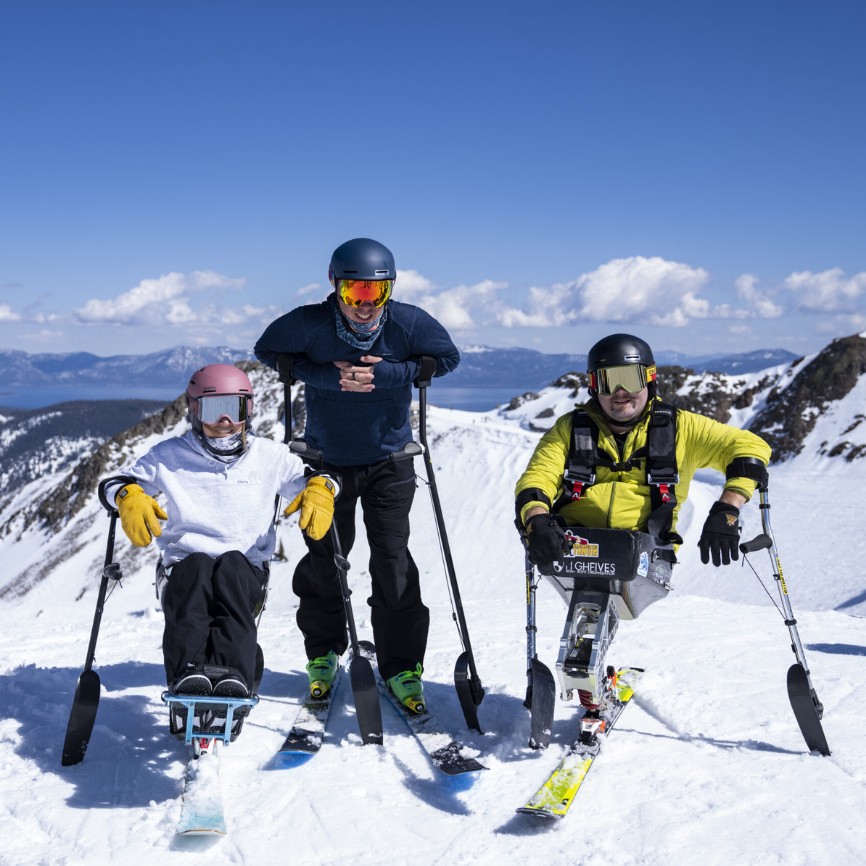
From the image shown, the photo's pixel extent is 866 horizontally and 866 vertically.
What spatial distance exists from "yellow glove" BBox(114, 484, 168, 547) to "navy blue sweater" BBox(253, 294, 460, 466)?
1.42m

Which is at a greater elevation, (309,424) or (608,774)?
(309,424)

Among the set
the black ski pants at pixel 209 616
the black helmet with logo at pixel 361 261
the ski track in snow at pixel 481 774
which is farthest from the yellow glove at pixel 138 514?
the black helmet with logo at pixel 361 261

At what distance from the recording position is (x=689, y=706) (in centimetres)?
574

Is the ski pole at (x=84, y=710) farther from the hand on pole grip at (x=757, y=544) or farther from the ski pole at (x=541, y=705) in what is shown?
the hand on pole grip at (x=757, y=544)

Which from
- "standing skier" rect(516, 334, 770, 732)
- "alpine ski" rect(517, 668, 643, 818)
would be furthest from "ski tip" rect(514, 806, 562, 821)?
"standing skier" rect(516, 334, 770, 732)

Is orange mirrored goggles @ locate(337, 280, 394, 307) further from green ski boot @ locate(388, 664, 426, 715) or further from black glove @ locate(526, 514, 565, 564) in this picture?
green ski boot @ locate(388, 664, 426, 715)

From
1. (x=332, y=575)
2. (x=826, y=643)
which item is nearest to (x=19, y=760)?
(x=332, y=575)

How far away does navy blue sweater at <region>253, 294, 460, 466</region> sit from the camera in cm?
555

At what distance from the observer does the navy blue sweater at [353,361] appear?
18.2ft

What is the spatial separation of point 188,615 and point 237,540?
677 mm

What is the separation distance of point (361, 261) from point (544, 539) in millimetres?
2314

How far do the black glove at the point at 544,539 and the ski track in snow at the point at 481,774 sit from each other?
1380 millimetres

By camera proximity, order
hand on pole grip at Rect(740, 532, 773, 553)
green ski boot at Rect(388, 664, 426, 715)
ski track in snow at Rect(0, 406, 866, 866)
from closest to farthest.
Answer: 1. ski track in snow at Rect(0, 406, 866, 866)
2. hand on pole grip at Rect(740, 532, 773, 553)
3. green ski boot at Rect(388, 664, 426, 715)

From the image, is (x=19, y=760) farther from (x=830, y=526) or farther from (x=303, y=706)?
(x=830, y=526)
